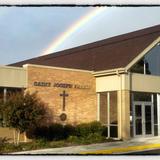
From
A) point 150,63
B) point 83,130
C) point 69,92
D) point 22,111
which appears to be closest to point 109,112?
point 83,130

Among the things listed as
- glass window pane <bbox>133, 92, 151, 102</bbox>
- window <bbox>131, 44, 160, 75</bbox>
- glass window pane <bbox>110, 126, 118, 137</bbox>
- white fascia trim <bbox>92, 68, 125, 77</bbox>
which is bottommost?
glass window pane <bbox>110, 126, 118, 137</bbox>

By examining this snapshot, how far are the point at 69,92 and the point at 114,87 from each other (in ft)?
8.46

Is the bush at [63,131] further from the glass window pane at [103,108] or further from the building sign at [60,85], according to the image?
the building sign at [60,85]

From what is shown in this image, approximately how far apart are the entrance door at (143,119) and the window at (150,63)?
1.80 meters

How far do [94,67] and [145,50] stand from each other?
3.21 m

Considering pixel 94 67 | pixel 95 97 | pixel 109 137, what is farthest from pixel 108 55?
pixel 109 137

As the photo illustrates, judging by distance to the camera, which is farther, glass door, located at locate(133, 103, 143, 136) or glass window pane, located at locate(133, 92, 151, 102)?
glass window pane, located at locate(133, 92, 151, 102)

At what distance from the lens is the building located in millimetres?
19656

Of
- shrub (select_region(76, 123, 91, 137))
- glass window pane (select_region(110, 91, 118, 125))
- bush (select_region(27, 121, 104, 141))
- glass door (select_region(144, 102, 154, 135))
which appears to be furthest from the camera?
glass door (select_region(144, 102, 154, 135))

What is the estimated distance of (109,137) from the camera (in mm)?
20719

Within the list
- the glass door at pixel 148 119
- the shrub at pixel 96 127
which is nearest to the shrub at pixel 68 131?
the shrub at pixel 96 127

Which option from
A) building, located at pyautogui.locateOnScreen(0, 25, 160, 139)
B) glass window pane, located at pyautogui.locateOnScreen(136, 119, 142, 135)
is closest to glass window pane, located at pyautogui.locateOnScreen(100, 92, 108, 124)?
building, located at pyautogui.locateOnScreen(0, 25, 160, 139)

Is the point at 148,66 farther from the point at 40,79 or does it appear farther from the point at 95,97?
the point at 40,79

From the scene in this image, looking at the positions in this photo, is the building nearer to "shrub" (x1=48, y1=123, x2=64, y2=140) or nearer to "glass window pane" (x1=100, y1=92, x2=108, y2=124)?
"glass window pane" (x1=100, y1=92, x2=108, y2=124)
